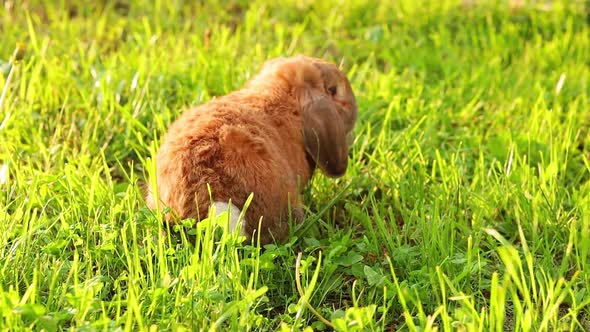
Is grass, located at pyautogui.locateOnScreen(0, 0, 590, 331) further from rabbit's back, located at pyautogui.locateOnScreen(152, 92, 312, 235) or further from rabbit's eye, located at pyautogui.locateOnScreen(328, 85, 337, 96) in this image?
rabbit's eye, located at pyautogui.locateOnScreen(328, 85, 337, 96)

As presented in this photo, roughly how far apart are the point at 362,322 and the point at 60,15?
405cm

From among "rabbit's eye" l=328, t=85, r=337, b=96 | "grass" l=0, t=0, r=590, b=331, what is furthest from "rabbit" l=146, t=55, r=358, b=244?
"grass" l=0, t=0, r=590, b=331

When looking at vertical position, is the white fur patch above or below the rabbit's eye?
below

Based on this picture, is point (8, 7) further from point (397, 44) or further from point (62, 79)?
point (397, 44)

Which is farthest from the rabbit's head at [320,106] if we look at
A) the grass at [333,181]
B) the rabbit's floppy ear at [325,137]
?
the grass at [333,181]

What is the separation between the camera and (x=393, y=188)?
3.79 meters

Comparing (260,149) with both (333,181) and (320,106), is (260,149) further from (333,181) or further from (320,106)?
(333,181)

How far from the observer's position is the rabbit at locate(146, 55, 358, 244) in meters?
3.12

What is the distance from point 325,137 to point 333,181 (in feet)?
1.10

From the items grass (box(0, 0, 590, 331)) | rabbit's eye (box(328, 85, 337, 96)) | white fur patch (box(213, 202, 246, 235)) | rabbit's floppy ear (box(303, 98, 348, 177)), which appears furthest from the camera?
rabbit's eye (box(328, 85, 337, 96))

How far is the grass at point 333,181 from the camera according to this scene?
277 centimetres

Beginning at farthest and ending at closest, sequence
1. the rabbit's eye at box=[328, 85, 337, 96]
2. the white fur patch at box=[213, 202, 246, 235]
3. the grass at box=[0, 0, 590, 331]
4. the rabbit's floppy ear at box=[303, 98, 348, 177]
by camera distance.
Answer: the rabbit's eye at box=[328, 85, 337, 96] < the rabbit's floppy ear at box=[303, 98, 348, 177] < the white fur patch at box=[213, 202, 246, 235] < the grass at box=[0, 0, 590, 331]

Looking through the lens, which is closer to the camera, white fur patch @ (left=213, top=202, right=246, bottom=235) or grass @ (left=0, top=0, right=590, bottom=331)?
grass @ (left=0, top=0, right=590, bottom=331)

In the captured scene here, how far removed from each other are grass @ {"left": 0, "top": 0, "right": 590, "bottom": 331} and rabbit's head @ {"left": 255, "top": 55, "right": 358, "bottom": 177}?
21 cm
